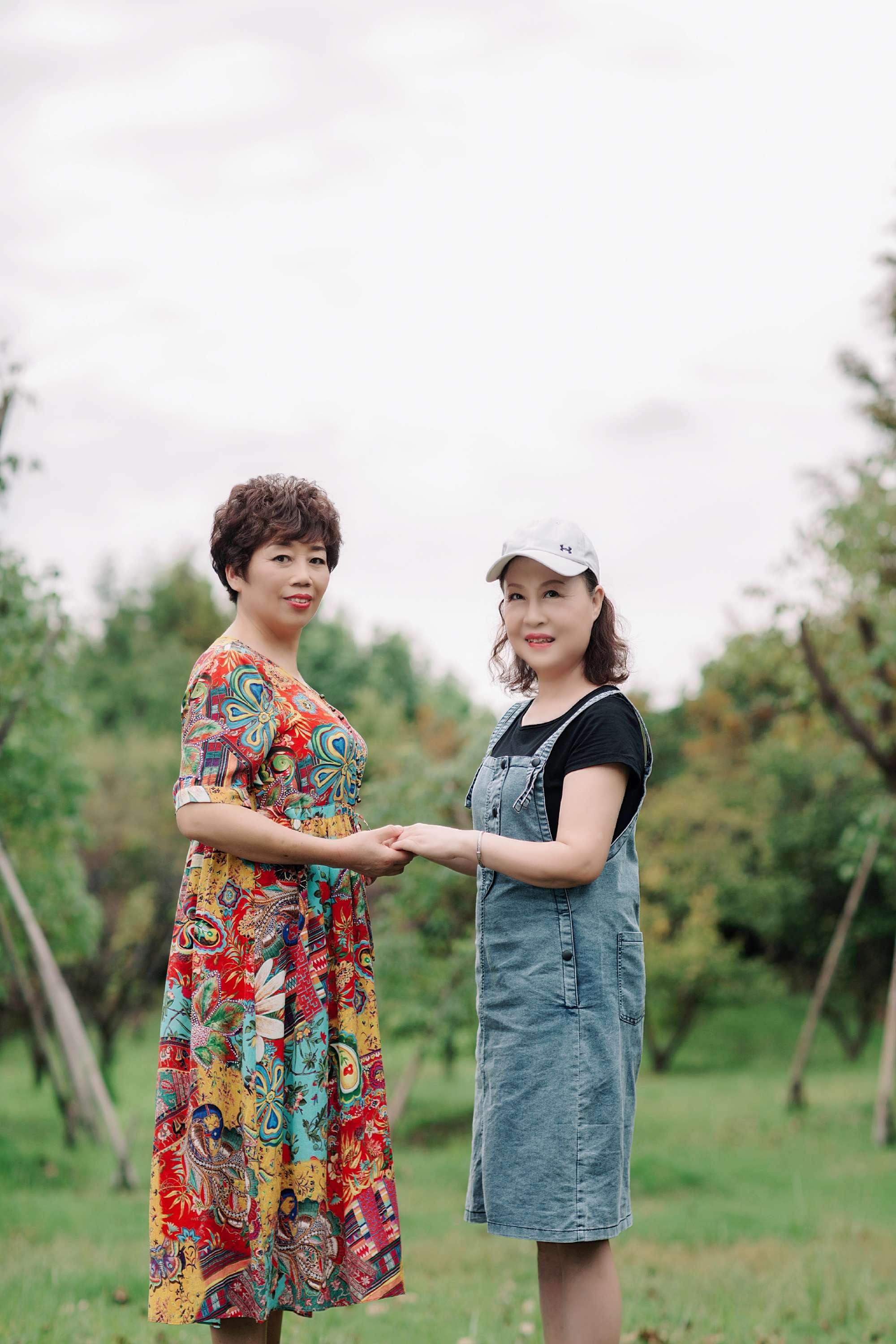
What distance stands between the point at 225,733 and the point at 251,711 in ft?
0.27

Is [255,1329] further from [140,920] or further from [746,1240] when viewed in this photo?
[140,920]

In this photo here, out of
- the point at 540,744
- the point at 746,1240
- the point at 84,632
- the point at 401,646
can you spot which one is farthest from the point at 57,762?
the point at 401,646

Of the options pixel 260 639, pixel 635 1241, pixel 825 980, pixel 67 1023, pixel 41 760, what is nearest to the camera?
pixel 260 639

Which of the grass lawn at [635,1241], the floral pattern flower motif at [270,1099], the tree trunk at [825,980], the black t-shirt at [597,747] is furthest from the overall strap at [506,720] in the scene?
the tree trunk at [825,980]

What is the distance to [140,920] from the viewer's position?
60.6ft

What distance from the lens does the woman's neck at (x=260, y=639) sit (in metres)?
2.88

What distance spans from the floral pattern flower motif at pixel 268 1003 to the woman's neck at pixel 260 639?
683 millimetres

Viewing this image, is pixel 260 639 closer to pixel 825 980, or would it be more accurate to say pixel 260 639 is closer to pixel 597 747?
pixel 597 747

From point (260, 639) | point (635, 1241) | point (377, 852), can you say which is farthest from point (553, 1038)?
point (635, 1241)

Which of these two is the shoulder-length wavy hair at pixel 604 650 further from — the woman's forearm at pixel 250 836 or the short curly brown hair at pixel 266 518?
the woman's forearm at pixel 250 836

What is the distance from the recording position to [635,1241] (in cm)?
660

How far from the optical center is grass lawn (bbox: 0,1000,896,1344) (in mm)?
4234

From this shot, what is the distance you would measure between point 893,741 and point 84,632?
6.20m

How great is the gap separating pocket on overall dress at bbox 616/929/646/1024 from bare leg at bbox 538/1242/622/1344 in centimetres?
48
